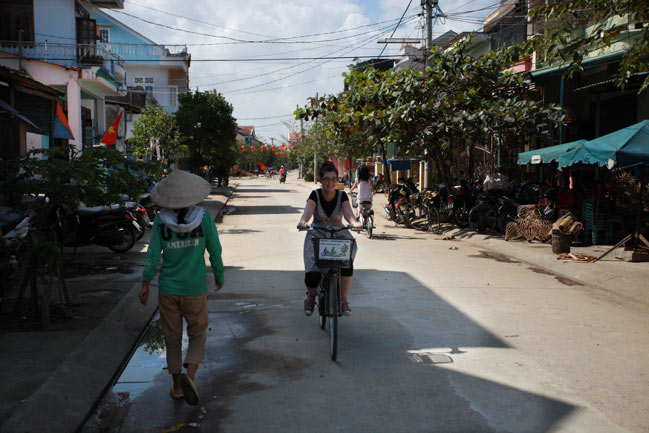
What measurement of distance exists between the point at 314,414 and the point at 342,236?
6.56 feet

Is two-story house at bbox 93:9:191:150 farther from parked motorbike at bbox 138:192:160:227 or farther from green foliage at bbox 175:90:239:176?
parked motorbike at bbox 138:192:160:227

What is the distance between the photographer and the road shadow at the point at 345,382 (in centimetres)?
402

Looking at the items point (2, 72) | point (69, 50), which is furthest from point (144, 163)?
point (69, 50)

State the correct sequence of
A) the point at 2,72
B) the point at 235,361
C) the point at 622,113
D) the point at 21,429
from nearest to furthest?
the point at 21,429 → the point at 235,361 → the point at 2,72 → the point at 622,113

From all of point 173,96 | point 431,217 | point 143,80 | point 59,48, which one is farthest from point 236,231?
point 143,80

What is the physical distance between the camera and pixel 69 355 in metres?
5.09

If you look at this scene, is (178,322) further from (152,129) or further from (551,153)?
(152,129)

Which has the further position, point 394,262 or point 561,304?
point 394,262

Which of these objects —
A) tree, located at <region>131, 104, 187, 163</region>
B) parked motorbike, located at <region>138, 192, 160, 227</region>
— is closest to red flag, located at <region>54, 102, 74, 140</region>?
parked motorbike, located at <region>138, 192, 160, 227</region>

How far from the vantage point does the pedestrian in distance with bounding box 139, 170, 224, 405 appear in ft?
14.3

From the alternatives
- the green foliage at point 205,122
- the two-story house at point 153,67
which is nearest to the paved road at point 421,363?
the green foliage at point 205,122

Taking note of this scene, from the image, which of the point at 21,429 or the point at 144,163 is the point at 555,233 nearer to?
the point at 144,163

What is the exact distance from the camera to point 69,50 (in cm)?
2073

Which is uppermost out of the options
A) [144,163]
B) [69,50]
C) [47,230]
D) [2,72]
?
[69,50]
